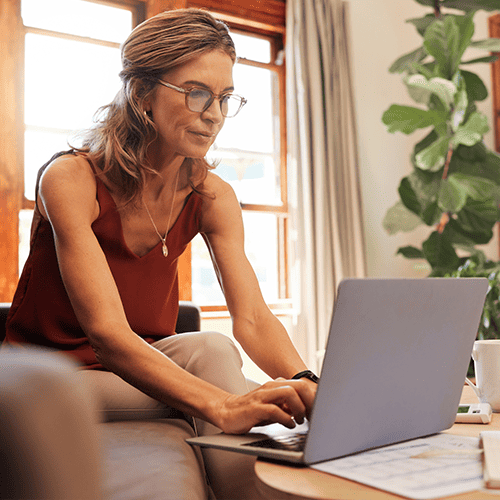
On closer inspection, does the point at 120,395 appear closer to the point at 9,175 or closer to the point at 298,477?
the point at 298,477

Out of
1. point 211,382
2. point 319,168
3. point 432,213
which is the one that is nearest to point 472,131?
point 432,213

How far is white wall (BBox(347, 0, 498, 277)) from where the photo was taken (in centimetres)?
381

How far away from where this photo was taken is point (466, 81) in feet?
10.1

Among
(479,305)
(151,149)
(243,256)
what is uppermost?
(151,149)

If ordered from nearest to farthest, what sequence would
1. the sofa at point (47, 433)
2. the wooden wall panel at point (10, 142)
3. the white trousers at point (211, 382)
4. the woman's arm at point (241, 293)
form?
1. the sofa at point (47, 433)
2. the white trousers at point (211, 382)
3. the woman's arm at point (241, 293)
4. the wooden wall panel at point (10, 142)

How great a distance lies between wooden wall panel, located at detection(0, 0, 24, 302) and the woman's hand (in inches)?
86.4

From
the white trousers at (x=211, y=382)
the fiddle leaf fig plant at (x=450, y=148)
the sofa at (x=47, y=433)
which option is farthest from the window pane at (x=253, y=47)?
the sofa at (x=47, y=433)

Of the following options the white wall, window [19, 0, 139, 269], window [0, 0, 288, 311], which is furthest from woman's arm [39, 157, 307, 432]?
A: the white wall

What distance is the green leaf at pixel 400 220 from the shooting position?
323cm

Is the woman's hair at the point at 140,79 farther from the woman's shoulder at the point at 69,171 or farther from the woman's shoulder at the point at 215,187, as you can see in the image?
the woman's shoulder at the point at 215,187

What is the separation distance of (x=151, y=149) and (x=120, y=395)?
0.57 m

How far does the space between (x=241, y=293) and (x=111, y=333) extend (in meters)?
0.40

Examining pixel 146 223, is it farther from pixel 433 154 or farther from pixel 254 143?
pixel 254 143

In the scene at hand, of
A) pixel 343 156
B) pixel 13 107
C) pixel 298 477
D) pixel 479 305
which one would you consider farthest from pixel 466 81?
pixel 298 477
